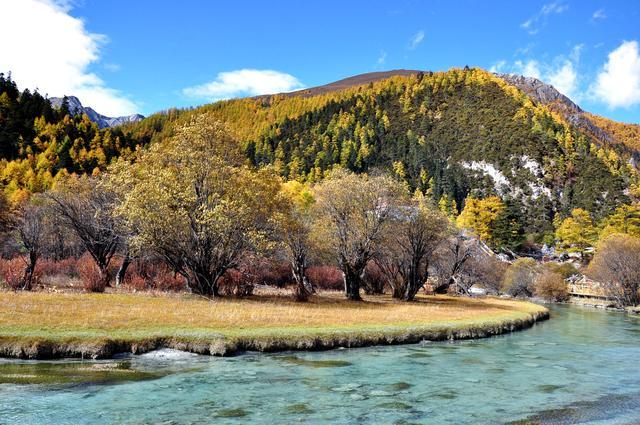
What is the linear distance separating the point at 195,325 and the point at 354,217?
23.4m

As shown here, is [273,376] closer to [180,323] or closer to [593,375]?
[180,323]

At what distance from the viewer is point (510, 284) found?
86.1 meters

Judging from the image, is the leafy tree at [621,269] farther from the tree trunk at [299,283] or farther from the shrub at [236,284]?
the shrub at [236,284]

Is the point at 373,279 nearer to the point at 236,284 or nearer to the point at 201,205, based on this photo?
Answer: the point at 236,284

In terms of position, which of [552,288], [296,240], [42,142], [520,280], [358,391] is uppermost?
[42,142]

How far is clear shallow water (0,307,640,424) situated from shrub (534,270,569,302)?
188ft

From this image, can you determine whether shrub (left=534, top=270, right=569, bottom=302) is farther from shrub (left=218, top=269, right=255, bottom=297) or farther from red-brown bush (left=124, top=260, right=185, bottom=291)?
red-brown bush (left=124, top=260, right=185, bottom=291)

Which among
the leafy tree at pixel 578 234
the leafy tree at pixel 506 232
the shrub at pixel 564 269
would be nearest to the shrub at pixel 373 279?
the shrub at pixel 564 269

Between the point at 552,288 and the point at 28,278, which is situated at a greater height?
the point at 552,288

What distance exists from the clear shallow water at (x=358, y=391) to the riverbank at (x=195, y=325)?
1.23 m

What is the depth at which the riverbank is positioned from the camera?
822 inches

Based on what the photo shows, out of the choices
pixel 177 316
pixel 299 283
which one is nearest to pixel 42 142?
pixel 299 283

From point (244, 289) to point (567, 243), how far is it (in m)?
112

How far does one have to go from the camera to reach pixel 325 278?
201ft
